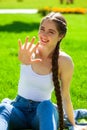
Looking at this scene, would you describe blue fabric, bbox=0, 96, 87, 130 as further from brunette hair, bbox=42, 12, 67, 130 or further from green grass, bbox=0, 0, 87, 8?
green grass, bbox=0, 0, 87, 8

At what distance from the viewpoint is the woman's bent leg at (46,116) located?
5.04 metres

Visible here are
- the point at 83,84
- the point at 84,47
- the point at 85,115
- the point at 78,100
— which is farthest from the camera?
the point at 84,47

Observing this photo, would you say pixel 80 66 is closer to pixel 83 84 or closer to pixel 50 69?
pixel 83 84

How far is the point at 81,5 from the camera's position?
29438 mm

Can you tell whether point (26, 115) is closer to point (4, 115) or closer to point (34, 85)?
point (4, 115)

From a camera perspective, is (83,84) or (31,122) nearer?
(31,122)

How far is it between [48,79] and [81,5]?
24559 mm

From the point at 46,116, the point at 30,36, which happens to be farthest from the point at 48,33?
the point at 30,36

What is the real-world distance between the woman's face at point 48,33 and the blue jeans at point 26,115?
693 millimetres

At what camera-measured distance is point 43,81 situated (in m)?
5.32

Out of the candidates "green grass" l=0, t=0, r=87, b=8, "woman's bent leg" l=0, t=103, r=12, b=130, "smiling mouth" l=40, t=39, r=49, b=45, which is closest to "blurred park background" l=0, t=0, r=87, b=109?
"green grass" l=0, t=0, r=87, b=8

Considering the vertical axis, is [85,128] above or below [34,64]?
below

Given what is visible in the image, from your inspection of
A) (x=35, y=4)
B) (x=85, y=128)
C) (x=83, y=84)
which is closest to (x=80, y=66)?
(x=83, y=84)

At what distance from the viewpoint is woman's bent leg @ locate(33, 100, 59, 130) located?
504 centimetres
